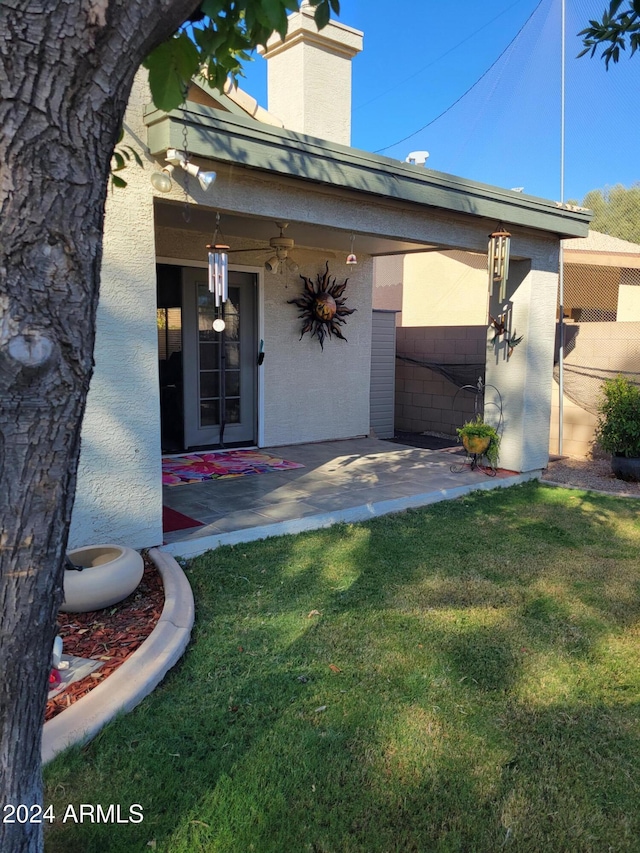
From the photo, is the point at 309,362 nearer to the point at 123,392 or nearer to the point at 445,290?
the point at 123,392

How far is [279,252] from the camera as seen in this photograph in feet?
22.8

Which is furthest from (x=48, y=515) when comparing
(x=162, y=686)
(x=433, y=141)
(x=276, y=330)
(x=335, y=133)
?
(x=433, y=141)

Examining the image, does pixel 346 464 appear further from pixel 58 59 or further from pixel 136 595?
pixel 58 59

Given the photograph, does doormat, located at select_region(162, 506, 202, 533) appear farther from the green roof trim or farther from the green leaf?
the green leaf

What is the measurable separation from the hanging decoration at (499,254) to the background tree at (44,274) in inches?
205

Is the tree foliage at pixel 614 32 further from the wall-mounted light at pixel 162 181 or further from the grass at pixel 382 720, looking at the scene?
the grass at pixel 382 720

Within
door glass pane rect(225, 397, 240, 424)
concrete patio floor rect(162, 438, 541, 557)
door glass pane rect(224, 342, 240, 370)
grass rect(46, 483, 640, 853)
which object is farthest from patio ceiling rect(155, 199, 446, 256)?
grass rect(46, 483, 640, 853)

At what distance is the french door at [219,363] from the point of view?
7.55m

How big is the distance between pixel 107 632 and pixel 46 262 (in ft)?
8.22

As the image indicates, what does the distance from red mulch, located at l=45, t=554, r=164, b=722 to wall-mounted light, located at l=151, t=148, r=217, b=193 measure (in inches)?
Result: 96.0

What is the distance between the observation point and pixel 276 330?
26.7ft

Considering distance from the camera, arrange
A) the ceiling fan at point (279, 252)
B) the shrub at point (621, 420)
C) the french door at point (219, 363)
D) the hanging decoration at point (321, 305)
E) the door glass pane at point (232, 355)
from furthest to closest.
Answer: the hanging decoration at point (321, 305) → the door glass pane at point (232, 355) → the french door at point (219, 363) → the shrub at point (621, 420) → the ceiling fan at point (279, 252)

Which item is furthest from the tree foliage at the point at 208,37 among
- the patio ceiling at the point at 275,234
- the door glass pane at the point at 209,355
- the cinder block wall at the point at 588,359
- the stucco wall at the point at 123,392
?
the cinder block wall at the point at 588,359

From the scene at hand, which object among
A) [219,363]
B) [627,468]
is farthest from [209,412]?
[627,468]
